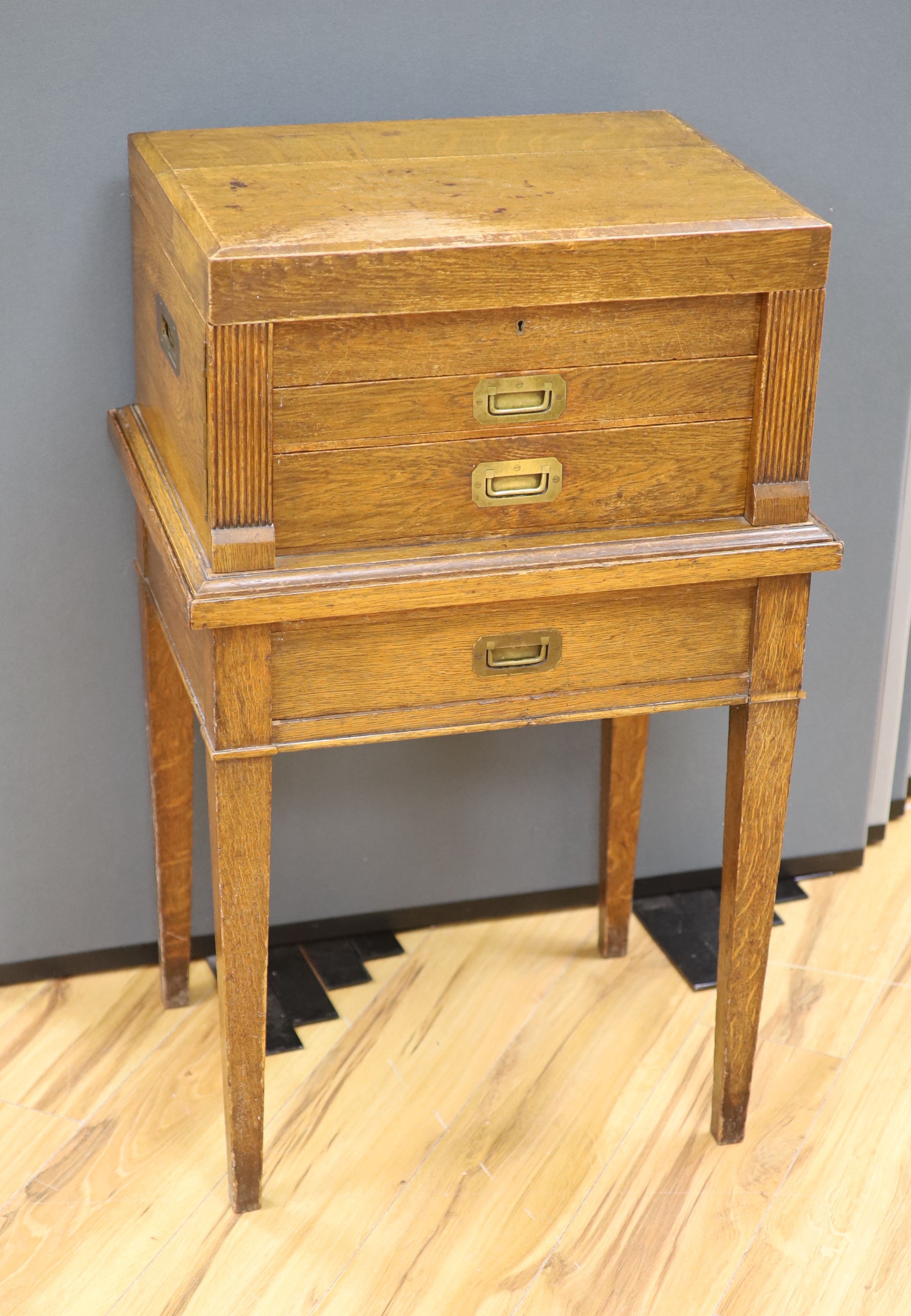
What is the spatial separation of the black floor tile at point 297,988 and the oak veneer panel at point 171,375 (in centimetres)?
81

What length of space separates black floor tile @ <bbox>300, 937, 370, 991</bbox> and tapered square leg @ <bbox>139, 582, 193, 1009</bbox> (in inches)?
7.2

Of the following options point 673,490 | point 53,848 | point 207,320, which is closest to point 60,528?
point 53,848

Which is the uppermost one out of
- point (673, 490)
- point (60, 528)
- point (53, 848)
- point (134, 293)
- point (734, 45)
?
point (734, 45)

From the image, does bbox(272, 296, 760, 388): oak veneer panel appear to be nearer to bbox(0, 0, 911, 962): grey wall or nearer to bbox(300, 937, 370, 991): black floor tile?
bbox(0, 0, 911, 962): grey wall

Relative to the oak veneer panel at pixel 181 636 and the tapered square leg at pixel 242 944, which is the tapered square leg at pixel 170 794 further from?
the tapered square leg at pixel 242 944

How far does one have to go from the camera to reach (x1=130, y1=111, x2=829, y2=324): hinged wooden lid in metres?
1.41

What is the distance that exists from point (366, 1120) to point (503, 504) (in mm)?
830

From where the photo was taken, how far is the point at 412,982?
2203 mm

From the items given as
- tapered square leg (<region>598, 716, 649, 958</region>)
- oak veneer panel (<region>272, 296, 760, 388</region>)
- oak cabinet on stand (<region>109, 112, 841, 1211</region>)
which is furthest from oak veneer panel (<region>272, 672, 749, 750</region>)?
tapered square leg (<region>598, 716, 649, 958</region>)

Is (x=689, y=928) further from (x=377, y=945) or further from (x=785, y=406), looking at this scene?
(x=785, y=406)

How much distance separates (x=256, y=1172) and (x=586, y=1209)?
375 millimetres

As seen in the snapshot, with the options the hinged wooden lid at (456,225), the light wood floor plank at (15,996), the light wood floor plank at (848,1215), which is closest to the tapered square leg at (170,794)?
the light wood floor plank at (15,996)

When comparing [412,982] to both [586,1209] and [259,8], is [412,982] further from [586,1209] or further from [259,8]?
[259,8]

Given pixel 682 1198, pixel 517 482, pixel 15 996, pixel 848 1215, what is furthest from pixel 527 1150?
pixel 517 482
